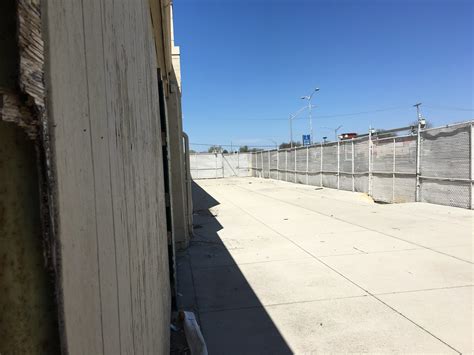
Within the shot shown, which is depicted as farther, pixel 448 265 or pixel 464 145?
pixel 464 145

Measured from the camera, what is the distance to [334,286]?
551 centimetres

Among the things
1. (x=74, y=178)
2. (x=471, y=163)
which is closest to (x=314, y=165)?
(x=471, y=163)

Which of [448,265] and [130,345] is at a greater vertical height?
[130,345]

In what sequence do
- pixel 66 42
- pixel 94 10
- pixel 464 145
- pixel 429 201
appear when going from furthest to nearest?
pixel 429 201 < pixel 464 145 < pixel 94 10 < pixel 66 42

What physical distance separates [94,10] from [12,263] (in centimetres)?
65

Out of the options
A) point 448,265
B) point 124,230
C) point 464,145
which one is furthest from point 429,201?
point 124,230

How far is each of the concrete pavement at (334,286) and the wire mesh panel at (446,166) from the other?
6.67ft

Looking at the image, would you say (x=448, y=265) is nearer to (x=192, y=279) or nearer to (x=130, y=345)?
(x=192, y=279)

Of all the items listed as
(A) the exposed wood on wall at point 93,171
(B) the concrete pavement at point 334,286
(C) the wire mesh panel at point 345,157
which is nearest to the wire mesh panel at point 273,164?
(C) the wire mesh panel at point 345,157

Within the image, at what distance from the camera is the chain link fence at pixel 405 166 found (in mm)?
12164

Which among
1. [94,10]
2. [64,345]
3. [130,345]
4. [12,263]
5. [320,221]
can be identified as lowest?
[320,221]

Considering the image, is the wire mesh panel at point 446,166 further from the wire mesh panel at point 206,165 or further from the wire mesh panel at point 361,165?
the wire mesh panel at point 206,165

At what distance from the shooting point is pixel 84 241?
68cm

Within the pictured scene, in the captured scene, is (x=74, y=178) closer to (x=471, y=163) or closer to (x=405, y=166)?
(x=471, y=163)
